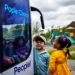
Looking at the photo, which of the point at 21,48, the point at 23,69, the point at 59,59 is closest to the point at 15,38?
the point at 21,48

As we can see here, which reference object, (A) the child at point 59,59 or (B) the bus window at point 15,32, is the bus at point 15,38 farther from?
(A) the child at point 59,59

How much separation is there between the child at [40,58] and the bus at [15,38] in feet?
0.75

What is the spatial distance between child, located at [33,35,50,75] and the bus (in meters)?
0.23

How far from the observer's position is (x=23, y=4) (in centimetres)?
454

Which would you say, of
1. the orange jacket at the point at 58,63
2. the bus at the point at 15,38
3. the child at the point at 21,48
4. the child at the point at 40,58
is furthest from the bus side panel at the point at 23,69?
the orange jacket at the point at 58,63

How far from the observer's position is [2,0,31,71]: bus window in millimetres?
3963

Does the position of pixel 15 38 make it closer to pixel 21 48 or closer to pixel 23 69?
pixel 21 48

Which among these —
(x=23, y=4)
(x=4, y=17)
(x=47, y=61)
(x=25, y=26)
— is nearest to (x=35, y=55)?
(x=47, y=61)

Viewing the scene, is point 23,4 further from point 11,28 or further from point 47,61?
point 47,61

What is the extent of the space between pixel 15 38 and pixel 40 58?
899 millimetres

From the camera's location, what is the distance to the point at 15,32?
426 centimetres

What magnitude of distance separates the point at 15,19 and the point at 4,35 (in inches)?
16.9

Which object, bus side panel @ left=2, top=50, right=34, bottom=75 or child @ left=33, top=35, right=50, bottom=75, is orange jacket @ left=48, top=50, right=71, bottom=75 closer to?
child @ left=33, top=35, right=50, bottom=75

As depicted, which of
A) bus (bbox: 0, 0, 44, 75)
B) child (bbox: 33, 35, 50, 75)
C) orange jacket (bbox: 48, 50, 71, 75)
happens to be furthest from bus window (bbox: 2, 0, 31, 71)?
orange jacket (bbox: 48, 50, 71, 75)
